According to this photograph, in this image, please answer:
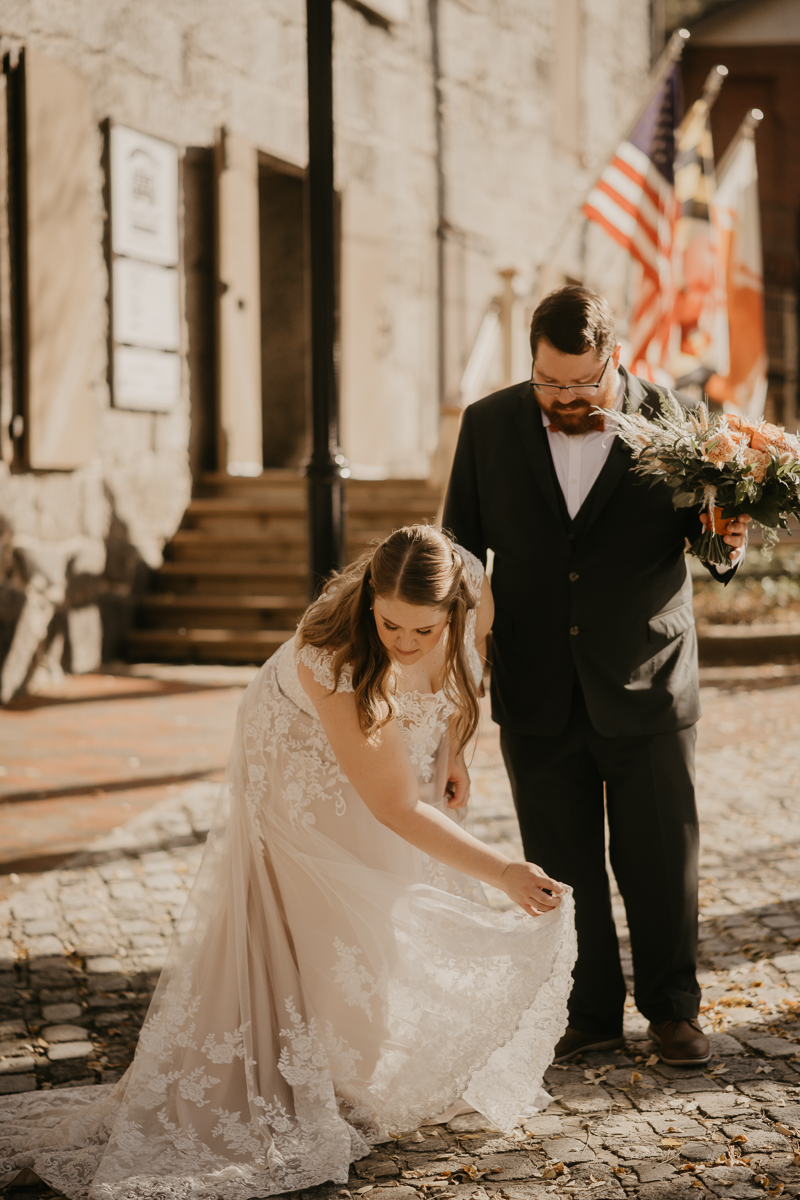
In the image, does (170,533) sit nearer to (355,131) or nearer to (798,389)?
(355,131)

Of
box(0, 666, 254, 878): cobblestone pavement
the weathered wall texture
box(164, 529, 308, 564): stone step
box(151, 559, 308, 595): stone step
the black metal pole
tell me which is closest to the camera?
the black metal pole

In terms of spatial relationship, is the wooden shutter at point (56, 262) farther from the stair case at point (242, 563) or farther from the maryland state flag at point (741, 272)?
the maryland state flag at point (741, 272)

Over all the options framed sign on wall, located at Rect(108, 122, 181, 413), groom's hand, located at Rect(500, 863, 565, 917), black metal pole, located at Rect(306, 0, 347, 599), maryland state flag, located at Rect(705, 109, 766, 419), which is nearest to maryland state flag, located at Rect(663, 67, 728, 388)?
maryland state flag, located at Rect(705, 109, 766, 419)

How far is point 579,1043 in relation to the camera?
3.37 meters

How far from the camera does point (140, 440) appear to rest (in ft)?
32.1

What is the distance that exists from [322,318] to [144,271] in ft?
16.6

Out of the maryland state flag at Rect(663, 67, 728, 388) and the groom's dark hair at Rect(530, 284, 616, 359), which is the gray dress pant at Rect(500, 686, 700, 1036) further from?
the maryland state flag at Rect(663, 67, 728, 388)

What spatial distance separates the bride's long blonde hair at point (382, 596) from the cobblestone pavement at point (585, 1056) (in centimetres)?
103

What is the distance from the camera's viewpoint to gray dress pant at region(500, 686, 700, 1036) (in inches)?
130

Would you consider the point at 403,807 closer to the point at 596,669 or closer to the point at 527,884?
the point at 527,884

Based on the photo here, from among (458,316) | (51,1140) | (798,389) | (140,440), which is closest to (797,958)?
(51,1140)

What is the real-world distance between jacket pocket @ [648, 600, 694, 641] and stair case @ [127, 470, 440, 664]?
6.00m

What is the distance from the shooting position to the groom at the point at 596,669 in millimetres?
3254

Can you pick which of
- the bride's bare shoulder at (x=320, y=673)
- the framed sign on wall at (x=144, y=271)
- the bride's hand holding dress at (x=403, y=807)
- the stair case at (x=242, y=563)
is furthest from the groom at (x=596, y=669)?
the framed sign on wall at (x=144, y=271)
